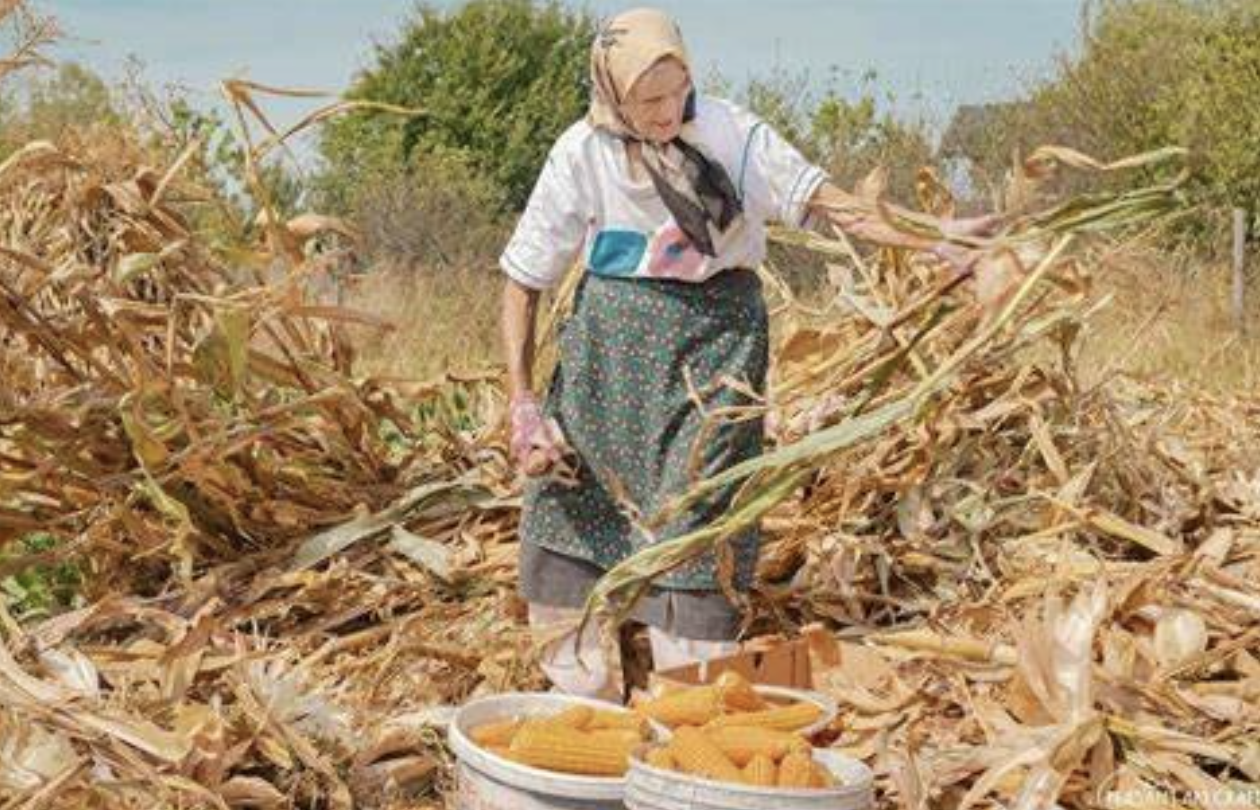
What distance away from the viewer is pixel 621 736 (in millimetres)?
2865

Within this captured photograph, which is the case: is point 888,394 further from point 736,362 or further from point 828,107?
point 828,107

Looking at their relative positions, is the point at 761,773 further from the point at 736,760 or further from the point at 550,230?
the point at 550,230

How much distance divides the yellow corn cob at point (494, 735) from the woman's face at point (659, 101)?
3.55 feet

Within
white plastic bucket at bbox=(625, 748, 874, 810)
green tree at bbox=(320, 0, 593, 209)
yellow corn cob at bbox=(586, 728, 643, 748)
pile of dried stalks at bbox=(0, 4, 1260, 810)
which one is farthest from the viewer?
green tree at bbox=(320, 0, 593, 209)

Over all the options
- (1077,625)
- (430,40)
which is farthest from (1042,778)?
(430,40)

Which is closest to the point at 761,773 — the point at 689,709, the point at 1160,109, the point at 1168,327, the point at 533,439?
the point at 689,709

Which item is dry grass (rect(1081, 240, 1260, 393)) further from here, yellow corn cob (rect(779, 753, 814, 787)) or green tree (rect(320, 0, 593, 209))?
green tree (rect(320, 0, 593, 209))

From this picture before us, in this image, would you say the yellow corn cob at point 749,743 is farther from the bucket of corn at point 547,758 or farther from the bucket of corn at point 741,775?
the bucket of corn at point 547,758

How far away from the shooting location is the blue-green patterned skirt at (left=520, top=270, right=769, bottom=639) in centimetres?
337

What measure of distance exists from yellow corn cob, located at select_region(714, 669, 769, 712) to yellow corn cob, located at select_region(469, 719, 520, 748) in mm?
343

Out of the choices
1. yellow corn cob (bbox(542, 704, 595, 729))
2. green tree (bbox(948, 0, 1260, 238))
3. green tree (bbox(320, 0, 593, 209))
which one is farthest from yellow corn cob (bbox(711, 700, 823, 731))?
green tree (bbox(320, 0, 593, 209))

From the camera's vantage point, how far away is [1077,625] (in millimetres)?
2850

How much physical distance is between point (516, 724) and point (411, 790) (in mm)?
446

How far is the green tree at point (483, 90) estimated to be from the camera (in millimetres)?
26094
